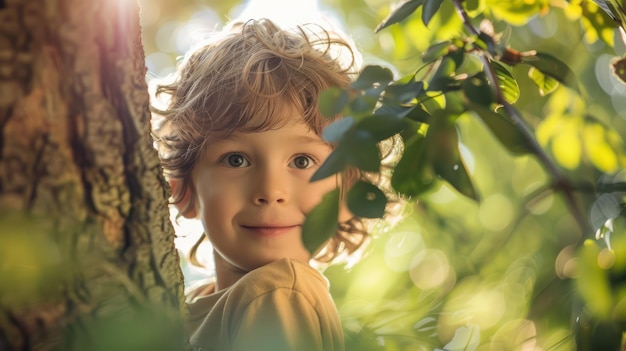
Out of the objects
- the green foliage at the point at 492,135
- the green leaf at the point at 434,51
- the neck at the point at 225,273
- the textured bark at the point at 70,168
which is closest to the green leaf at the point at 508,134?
the green foliage at the point at 492,135

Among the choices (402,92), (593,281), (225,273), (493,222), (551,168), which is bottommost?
(493,222)

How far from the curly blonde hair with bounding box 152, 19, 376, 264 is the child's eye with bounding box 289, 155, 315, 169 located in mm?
47

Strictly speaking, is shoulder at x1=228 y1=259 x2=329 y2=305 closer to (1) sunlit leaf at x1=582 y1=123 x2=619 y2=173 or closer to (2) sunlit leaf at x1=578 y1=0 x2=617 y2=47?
(1) sunlit leaf at x1=582 y1=123 x2=619 y2=173

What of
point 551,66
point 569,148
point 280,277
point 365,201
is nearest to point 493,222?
point 569,148

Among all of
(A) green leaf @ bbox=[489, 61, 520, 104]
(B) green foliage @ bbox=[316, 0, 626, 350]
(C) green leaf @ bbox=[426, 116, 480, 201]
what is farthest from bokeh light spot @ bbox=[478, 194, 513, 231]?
(C) green leaf @ bbox=[426, 116, 480, 201]

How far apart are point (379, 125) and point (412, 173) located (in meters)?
0.12

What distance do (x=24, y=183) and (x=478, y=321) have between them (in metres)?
1.09

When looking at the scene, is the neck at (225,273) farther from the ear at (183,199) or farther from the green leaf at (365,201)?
the green leaf at (365,201)

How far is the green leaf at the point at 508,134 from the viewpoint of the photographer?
752mm

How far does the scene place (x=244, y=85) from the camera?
123 centimetres

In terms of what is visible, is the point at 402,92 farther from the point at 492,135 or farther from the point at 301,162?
the point at 301,162

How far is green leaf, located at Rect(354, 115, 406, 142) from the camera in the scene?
664 mm

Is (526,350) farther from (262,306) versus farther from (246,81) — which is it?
(246,81)

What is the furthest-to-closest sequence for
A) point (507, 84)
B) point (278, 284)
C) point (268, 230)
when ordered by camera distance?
point (268, 230), point (278, 284), point (507, 84)
